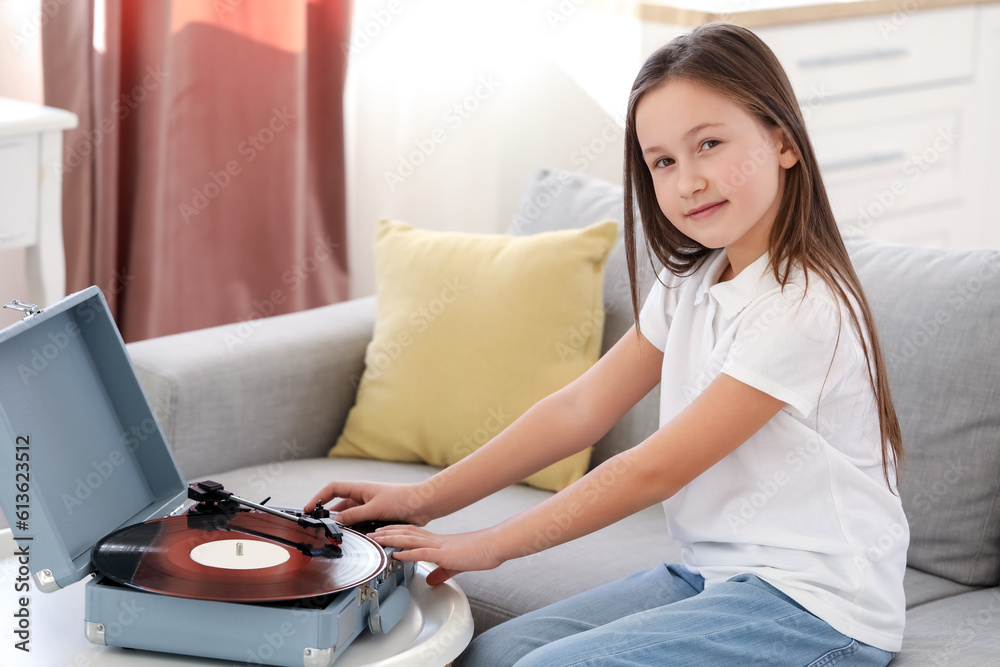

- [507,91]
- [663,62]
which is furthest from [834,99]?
[663,62]

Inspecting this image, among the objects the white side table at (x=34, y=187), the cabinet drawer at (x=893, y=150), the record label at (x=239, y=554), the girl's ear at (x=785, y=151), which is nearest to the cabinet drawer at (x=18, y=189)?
the white side table at (x=34, y=187)

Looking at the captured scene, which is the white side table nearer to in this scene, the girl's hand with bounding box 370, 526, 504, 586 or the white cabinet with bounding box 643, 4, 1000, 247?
the girl's hand with bounding box 370, 526, 504, 586

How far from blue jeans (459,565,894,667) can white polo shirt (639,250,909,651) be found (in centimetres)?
2

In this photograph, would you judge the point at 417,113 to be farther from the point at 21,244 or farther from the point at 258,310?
the point at 21,244

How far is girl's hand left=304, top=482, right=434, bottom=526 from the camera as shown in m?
1.17

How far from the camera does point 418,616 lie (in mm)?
1015

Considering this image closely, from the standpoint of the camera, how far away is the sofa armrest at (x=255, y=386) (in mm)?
1621

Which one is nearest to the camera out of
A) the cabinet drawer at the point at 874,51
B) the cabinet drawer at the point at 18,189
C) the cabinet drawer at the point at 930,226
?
the cabinet drawer at the point at 18,189

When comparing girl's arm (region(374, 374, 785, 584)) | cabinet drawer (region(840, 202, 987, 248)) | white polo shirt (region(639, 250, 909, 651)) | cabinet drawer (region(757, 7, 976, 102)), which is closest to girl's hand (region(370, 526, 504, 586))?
girl's arm (region(374, 374, 785, 584))

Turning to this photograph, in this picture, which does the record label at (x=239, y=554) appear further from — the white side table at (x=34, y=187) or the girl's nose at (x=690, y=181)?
the white side table at (x=34, y=187)

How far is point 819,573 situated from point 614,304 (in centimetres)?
74

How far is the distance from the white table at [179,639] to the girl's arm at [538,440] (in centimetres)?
13

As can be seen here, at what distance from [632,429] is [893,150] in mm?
1413

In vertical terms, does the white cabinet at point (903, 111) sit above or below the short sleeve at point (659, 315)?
above
